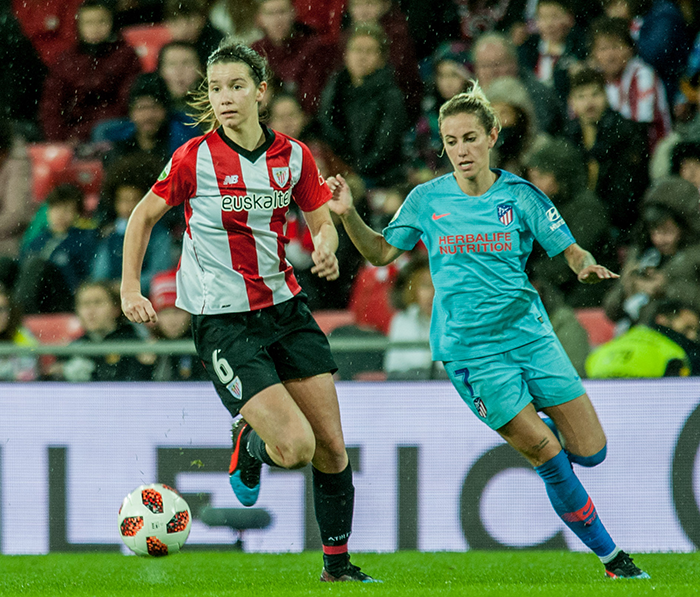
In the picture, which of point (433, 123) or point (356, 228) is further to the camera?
point (433, 123)

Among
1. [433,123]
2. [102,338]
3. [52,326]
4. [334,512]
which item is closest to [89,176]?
[52,326]

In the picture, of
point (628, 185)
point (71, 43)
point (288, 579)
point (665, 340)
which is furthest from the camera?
point (71, 43)

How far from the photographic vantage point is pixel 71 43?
8.84 metres

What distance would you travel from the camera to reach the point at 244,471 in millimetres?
4414

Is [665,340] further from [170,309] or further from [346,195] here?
[170,309]

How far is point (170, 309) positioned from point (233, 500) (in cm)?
144

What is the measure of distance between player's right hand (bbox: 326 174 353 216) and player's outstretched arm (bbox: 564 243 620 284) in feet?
3.05

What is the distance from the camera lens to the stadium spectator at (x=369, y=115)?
288 inches

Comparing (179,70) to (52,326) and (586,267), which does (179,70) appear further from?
(586,267)

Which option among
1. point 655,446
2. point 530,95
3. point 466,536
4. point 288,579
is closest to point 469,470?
point 466,536

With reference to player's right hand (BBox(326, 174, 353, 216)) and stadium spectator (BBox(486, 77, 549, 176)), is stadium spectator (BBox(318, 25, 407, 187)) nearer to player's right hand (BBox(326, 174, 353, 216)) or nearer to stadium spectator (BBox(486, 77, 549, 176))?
stadium spectator (BBox(486, 77, 549, 176))

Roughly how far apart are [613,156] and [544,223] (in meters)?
2.91

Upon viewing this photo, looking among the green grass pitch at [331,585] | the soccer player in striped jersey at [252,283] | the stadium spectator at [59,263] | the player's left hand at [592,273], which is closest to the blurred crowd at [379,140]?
the stadium spectator at [59,263]

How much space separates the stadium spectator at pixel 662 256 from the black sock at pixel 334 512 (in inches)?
103
